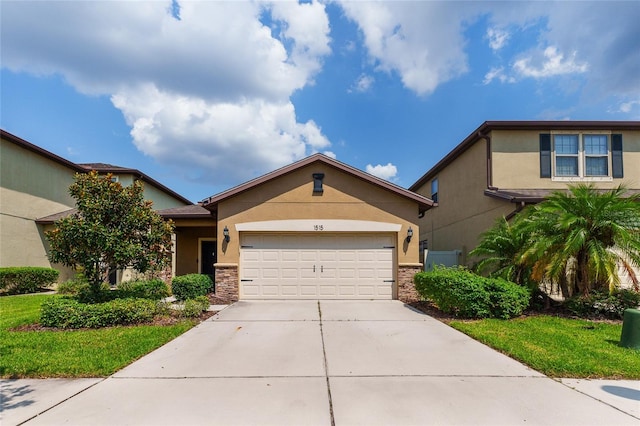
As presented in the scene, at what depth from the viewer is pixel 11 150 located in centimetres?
1552

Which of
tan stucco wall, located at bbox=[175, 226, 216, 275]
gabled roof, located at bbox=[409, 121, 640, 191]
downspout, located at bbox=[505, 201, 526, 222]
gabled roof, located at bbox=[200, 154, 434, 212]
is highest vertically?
gabled roof, located at bbox=[409, 121, 640, 191]

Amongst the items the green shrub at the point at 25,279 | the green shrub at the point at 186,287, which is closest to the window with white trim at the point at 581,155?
the green shrub at the point at 186,287

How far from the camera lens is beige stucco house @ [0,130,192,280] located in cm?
1513

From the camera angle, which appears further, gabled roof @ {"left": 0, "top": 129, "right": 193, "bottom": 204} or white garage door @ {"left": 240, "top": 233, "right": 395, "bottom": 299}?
gabled roof @ {"left": 0, "top": 129, "right": 193, "bottom": 204}

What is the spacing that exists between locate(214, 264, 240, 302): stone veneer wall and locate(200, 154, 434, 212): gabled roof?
7.36ft

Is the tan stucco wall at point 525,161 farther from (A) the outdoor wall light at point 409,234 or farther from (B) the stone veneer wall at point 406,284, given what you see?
(B) the stone veneer wall at point 406,284

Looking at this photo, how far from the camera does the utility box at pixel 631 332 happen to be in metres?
6.29

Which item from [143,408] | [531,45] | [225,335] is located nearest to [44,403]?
[143,408]

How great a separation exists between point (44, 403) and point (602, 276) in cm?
1138

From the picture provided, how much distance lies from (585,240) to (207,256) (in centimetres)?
1400

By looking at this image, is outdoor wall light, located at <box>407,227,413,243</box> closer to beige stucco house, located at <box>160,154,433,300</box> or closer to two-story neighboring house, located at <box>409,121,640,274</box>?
beige stucco house, located at <box>160,154,433,300</box>

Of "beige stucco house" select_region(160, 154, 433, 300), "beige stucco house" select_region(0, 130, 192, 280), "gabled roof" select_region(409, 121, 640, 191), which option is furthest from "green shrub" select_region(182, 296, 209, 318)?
"gabled roof" select_region(409, 121, 640, 191)

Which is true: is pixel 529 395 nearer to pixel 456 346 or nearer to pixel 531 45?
pixel 456 346

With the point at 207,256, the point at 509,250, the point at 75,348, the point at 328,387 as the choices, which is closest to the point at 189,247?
the point at 207,256
